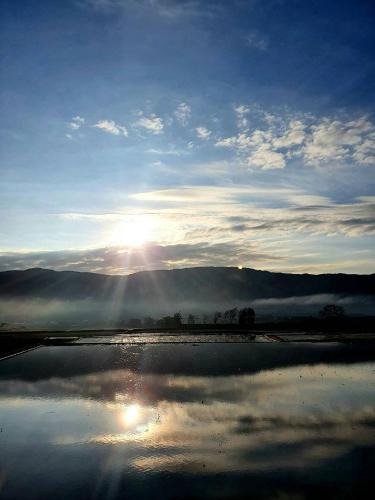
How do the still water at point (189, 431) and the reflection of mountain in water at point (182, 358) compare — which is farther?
the reflection of mountain in water at point (182, 358)

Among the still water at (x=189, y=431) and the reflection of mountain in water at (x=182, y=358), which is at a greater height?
the reflection of mountain in water at (x=182, y=358)

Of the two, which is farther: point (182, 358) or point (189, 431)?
point (182, 358)

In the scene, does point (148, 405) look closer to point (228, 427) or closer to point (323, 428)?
point (228, 427)

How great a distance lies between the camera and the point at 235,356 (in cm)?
4750

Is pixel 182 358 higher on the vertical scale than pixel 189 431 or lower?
higher

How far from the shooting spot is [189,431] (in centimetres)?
2184

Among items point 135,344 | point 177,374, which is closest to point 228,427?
A: point 177,374

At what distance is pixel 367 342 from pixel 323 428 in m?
43.1

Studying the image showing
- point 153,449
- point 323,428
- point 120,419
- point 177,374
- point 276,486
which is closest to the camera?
point 276,486

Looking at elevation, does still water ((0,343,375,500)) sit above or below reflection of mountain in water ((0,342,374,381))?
below

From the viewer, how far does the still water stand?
1605 cm

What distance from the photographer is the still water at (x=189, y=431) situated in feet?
52.6

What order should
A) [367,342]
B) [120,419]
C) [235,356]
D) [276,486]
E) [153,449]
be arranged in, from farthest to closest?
[367,342] < [235,356] < [120,419] < [153,449] < [276,486]

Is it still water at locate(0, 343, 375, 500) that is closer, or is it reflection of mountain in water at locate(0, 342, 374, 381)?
still water at locate(0, 343, 375, 500)
